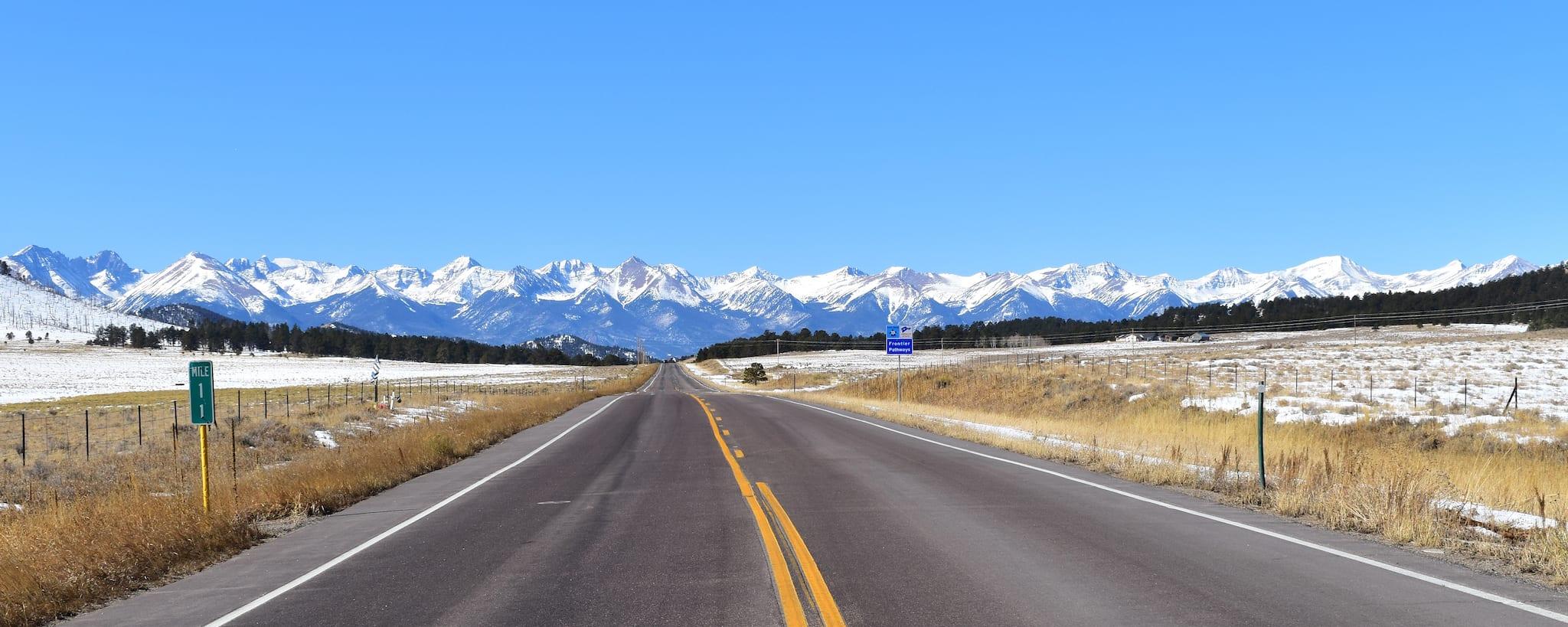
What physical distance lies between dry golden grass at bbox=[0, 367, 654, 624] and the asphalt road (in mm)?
488

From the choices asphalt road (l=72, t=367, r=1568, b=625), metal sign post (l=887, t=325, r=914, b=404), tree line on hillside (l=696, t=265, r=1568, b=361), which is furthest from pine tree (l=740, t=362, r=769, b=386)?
asphalt road (l=72, t=367, r=1568, b=625)

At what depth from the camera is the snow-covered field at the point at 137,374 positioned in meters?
83.9

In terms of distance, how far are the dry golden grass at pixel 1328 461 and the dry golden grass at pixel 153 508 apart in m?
12.0

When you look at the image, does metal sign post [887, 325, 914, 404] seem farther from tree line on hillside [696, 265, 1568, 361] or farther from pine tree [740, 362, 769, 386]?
tree line on hillside [696, 265, 1568, 361]

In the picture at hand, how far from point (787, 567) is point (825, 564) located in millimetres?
350

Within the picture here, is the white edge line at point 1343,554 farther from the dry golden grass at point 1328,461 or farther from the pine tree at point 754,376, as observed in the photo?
the pine tree at point 754,376

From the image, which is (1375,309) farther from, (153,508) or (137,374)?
(137,374)

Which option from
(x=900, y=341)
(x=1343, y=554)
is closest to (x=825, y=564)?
(x=1343, y=554)

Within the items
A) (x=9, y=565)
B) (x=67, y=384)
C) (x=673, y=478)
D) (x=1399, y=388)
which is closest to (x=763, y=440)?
(x=673, y=478)

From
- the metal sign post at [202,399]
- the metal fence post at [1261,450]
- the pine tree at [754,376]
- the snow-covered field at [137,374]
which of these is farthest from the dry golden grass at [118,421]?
the pine tree at [754,376]

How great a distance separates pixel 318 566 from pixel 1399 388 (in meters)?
34.2

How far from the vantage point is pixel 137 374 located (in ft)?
361

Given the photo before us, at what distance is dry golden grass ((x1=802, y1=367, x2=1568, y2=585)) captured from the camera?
31.3 ft

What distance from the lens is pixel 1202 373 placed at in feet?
147
